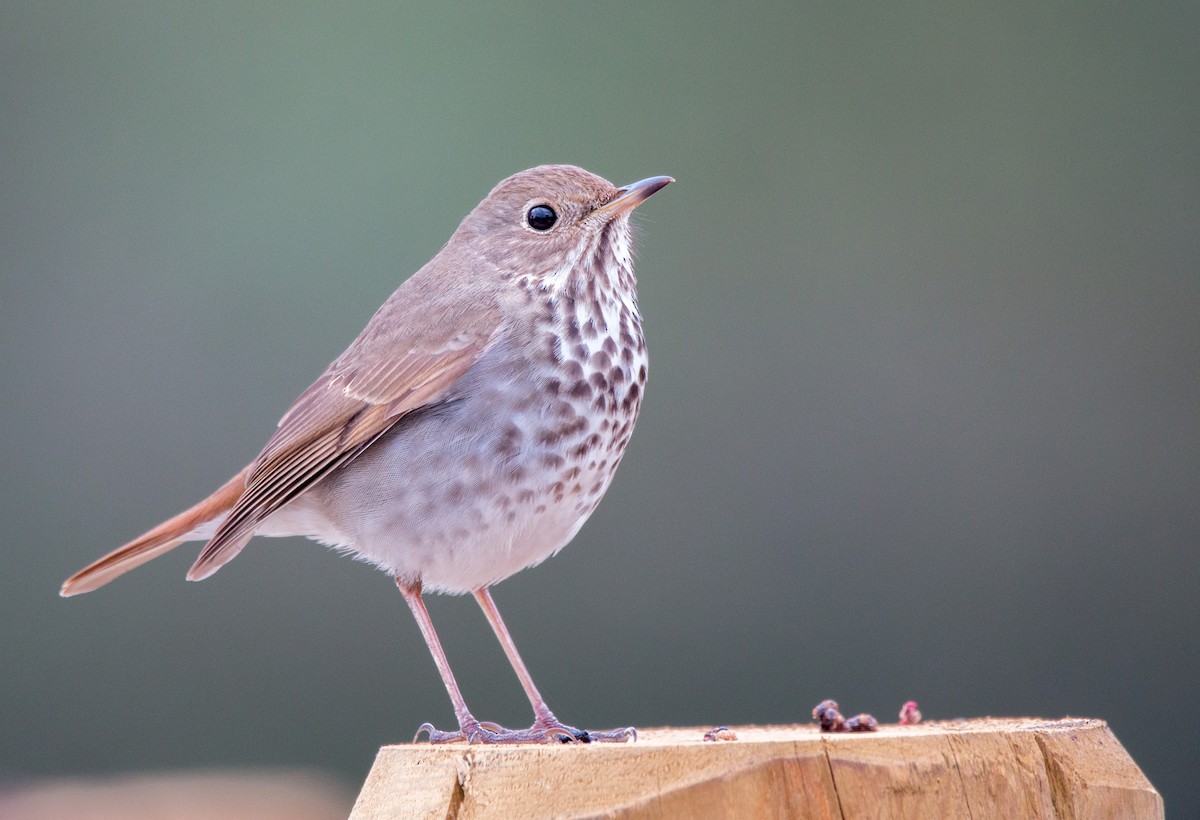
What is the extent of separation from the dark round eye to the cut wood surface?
4.99ft

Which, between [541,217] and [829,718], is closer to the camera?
[829,718]

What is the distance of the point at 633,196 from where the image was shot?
10.7 feet

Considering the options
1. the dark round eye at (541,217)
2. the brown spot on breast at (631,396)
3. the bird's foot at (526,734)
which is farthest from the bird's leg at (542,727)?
the dark round eye at (541,217)

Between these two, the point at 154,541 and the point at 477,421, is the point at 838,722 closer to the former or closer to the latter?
the point at 477,421

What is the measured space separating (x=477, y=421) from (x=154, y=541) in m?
1.06

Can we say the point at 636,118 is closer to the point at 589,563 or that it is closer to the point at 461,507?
the point at 589,563

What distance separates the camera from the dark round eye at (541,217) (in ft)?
10.9

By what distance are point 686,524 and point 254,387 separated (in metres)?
1.94

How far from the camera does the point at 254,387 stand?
5738mm

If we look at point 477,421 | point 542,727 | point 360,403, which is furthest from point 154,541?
point 542,727

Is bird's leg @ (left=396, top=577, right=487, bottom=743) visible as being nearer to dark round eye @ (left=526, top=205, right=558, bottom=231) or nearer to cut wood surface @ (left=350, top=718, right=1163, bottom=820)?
cut wood surface @ (left=350, top=718, right=1163, bottom=820)

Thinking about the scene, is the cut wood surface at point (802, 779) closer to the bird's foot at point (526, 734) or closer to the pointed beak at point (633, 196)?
the bird's foot at point (526, 734)

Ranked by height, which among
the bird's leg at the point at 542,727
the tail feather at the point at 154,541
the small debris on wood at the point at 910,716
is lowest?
the small debris on wood at the point at 910,716

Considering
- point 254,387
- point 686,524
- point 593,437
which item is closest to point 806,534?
point 686,524
